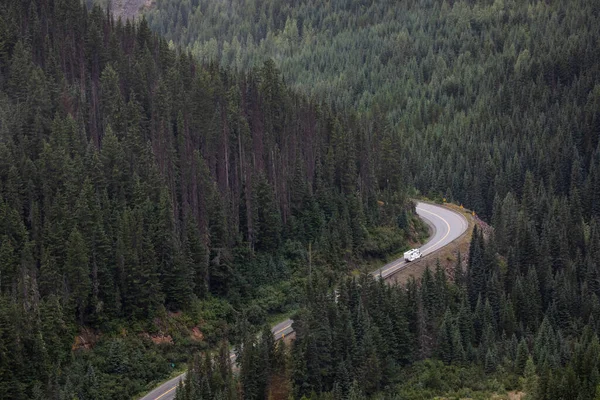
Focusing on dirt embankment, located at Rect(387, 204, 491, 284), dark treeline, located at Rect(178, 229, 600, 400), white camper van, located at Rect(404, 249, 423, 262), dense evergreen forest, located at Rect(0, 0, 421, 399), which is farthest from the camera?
white camper van, located at Rect(404, 249, 423, 262)

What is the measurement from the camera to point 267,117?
395 feet

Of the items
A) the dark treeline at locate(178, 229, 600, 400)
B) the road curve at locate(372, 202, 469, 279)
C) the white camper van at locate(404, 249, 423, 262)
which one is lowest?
the road curve at locate(372, 202, 469, 279)

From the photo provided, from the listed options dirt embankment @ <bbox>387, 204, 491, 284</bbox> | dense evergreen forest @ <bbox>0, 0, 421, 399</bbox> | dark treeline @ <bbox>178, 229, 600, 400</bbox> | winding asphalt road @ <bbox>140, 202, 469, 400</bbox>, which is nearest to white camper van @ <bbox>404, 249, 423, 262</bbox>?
dirt embankment @ <bbox>387, 204, 491, 284</bbox>

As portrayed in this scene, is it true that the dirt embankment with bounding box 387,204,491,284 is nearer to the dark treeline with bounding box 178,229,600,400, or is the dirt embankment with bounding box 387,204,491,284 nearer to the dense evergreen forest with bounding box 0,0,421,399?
the dense evergreen forest with bounding box 0,0,421,399

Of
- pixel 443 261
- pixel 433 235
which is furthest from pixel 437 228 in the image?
pixel 443 261

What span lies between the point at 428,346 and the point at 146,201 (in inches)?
1201

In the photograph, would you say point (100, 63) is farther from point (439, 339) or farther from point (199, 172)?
point (439, 339)

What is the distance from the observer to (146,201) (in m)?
95.3

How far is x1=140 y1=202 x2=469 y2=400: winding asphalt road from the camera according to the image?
9545cm

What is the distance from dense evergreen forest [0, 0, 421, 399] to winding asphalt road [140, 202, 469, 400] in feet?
8.53

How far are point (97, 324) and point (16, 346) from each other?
39.1 feet

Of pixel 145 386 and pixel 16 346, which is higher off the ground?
pixel 16 346

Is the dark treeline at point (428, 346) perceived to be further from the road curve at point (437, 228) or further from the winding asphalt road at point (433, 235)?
Result: the road curve at point (437, 228)

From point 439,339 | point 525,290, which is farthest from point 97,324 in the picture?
point 525,290
